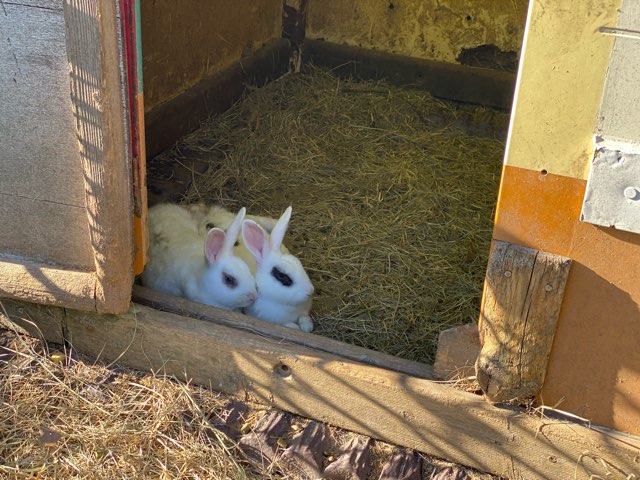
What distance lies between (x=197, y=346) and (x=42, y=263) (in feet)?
2.49

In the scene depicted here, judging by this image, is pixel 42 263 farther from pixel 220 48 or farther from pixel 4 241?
pixel 220 48

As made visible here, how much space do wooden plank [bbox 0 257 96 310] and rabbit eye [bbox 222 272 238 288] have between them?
71cm

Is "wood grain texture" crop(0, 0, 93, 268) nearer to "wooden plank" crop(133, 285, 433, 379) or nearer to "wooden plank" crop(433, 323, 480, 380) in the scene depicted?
"wooden plank" crop(133, 285, 433, 379)

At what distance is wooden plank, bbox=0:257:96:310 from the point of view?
10.5 ft

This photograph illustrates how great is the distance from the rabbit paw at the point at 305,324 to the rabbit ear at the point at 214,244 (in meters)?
0.52

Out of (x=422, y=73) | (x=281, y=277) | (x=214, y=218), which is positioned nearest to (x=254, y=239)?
(x=281, y=277)

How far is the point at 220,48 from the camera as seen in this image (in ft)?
19.8

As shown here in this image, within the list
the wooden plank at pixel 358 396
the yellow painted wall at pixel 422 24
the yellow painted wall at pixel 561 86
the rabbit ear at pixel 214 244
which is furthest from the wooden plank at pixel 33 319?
the yellow painted wall at pixel 422 24

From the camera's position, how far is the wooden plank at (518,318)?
270 cm

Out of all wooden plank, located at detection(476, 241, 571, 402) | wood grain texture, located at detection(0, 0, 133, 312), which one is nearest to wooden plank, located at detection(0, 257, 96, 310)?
wood grain texture, located at detection(0, 0, 133, 312)

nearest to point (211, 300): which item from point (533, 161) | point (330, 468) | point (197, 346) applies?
point (197, 346)

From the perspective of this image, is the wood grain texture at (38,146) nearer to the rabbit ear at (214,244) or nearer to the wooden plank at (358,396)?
the wooden plank at (358,396)

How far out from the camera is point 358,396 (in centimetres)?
308

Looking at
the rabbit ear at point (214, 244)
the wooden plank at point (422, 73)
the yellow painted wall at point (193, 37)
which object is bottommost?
the rabbit ear at point (214, 244)
